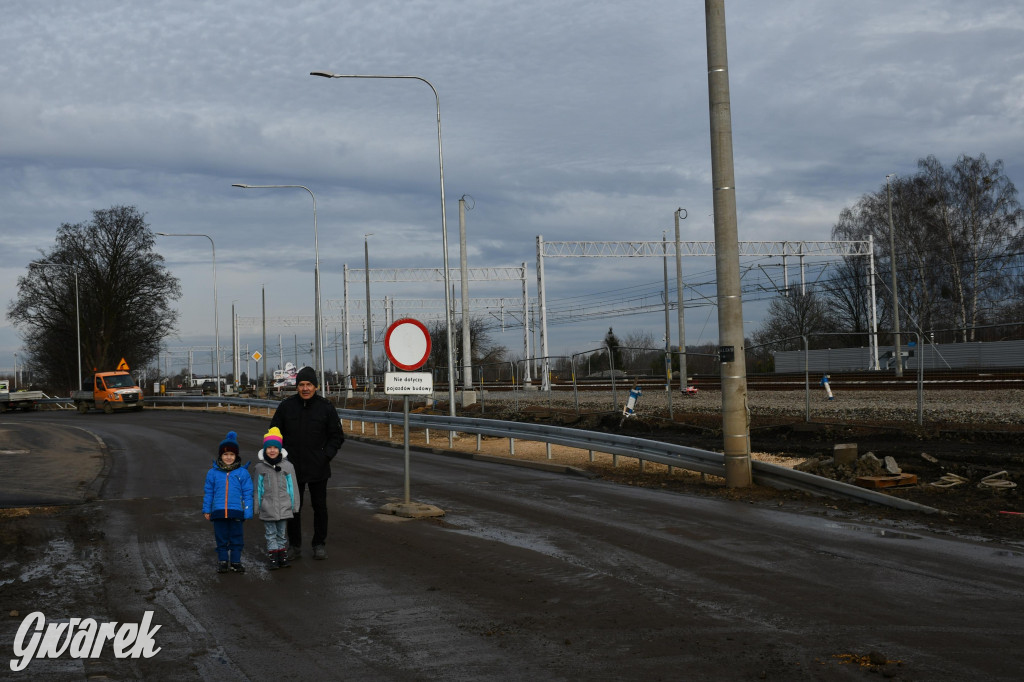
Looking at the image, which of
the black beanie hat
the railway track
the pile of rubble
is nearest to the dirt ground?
the pile of rubble

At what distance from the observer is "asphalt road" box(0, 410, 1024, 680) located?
5.45 metres

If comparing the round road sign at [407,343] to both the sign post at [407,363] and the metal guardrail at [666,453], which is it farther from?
the metal guardrail at [666,453]

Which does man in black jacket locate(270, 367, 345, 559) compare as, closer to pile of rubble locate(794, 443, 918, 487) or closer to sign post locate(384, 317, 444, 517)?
sign post locate(384, 317, 444, 517)

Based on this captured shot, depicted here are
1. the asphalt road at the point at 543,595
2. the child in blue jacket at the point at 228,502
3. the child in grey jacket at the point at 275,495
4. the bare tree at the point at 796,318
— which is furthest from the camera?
the bare tree at the point at 796,318

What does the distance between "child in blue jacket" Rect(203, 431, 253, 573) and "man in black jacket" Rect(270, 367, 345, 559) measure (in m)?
0.67

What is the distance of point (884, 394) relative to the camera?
95.5 feet

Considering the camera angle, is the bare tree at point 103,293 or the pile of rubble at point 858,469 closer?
the pile of rubble at point 858,469

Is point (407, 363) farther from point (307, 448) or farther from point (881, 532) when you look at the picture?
point (881, 532)

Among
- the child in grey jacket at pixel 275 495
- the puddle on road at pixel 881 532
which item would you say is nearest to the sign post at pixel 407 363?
the child in grey jacket at pixel 275 495

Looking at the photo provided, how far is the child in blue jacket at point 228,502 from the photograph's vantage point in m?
8.13

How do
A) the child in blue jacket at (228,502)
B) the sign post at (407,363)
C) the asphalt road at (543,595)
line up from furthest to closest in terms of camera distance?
the sign post at (407,363), the child in blue jacket at (228,502), the asphalt road at (543,595)

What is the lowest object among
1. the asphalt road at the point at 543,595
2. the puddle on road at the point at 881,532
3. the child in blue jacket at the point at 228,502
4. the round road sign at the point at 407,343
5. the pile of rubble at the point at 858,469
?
the puddle on road at the point at 881,532

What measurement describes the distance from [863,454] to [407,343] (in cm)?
807

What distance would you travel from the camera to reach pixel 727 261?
43.1 feet
